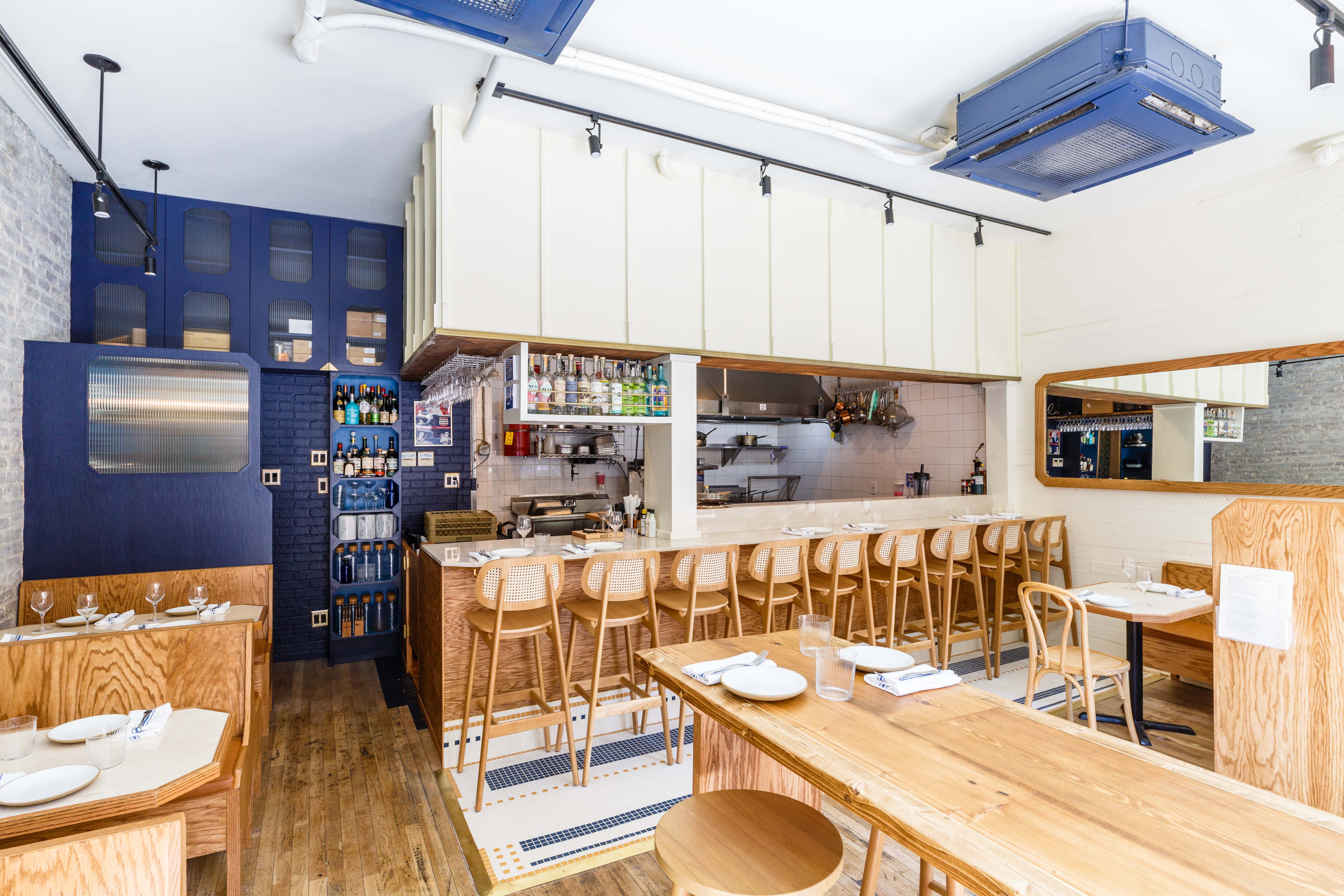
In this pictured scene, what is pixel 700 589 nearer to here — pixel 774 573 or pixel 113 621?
pixel 774 573

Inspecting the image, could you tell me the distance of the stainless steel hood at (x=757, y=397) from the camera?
248 inches

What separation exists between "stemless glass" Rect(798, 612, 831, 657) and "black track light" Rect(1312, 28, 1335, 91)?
2.79 m

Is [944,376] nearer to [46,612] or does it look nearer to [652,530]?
[652,530]

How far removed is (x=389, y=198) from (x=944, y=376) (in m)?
4.31

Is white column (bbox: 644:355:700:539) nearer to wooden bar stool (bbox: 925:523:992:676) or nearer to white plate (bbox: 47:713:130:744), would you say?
wooden bar stool (bbox: 925:523:992:676)

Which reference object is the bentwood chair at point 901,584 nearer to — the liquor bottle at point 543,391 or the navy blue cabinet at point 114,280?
the liquor bottle at point 543,391

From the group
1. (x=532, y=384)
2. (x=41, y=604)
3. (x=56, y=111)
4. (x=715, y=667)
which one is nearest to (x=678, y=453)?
(x=532, y=384)

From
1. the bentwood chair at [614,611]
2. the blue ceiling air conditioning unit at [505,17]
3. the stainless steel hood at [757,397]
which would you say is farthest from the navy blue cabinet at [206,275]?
the stainless steel hood at [757,397]

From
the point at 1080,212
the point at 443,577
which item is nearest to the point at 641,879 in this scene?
the point at 443,577

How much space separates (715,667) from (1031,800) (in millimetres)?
854

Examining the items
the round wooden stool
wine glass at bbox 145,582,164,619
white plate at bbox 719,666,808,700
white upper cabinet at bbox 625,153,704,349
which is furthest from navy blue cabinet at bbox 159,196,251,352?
the round wooden stool

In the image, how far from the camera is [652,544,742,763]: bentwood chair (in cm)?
347

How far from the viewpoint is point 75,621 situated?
3068 millimetres

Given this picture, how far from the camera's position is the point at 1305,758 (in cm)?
170
